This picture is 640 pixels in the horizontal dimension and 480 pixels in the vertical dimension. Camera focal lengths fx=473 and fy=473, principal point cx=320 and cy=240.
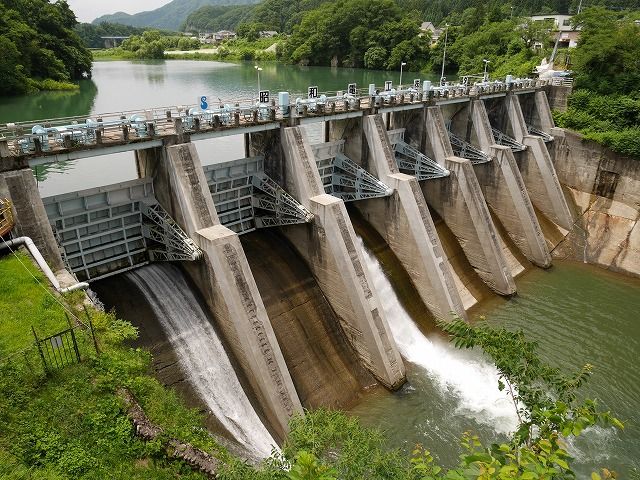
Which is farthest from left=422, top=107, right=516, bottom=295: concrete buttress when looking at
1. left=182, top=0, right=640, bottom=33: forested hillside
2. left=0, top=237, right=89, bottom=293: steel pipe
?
left=182, top=0, right=640, bottom=33: forested hillside

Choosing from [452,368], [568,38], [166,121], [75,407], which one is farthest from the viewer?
[568,38]

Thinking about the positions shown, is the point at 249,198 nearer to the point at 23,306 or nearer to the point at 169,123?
the point at 169,123

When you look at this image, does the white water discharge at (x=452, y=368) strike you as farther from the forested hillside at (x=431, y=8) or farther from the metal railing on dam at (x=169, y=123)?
the forested hillside at (x=431, y=8)

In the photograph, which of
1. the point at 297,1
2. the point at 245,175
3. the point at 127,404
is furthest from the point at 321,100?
the point at 297,1

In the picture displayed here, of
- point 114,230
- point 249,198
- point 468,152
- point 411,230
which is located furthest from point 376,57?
point 114,230

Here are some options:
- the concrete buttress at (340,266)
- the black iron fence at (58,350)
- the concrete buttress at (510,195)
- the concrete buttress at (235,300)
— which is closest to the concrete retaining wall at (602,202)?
the concrete buttress at (510,195)

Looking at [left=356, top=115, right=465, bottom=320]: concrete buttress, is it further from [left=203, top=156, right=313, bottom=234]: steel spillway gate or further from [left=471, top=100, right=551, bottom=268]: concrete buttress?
[left=471, top=100, right=551, bottom=268]: concrete buttress
